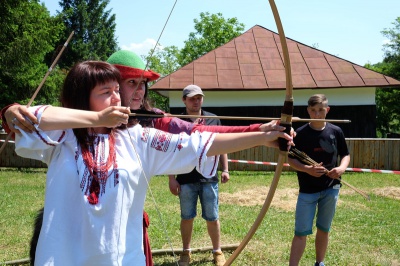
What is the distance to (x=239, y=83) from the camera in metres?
Answer: 12.7

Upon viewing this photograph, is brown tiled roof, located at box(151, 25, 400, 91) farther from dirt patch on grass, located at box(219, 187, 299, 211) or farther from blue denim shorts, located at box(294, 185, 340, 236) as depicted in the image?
blue denim shorts, located at box(294, 185, 340, 236)

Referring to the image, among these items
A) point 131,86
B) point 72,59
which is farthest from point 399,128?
point 131,86

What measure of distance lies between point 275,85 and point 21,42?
→ 729cm

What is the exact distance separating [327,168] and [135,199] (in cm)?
216

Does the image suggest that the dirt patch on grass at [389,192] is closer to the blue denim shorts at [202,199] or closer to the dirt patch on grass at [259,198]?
the dirt patch on grass at [259,198]

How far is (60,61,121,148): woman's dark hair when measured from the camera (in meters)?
1.76

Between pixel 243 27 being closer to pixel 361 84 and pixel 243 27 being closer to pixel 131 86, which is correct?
pixel 361 84

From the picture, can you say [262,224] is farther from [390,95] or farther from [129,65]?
[390,95]

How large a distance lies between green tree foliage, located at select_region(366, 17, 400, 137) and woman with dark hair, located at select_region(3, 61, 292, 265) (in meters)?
Answer: 26.4

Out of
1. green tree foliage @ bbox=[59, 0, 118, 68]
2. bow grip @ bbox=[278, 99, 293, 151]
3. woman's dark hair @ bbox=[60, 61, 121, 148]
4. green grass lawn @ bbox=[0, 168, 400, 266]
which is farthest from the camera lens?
green tree foliage @ bbox=[59, 0, 118, 68]

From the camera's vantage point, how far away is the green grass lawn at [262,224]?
4141mm

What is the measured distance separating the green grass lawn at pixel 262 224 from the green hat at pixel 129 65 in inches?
25.9

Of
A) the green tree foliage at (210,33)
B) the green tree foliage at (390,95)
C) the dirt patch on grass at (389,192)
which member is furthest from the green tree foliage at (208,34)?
the dirt patch on grass at (389,192)

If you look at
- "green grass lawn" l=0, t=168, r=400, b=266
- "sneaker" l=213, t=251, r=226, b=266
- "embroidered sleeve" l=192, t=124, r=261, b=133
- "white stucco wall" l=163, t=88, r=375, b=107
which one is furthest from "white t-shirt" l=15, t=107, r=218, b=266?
"white stucco wall" l=163, t=88, r=375, b=107
